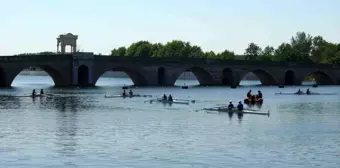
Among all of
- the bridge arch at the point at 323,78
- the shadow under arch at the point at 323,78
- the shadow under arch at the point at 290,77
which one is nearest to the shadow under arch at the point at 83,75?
the shadow under arch at the point at 290,77

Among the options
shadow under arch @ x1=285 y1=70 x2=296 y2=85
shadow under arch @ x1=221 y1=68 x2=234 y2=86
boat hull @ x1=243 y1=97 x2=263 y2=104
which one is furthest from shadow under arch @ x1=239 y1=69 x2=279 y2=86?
boat hull @ x1=243 y1=97 x2=263 y2=104

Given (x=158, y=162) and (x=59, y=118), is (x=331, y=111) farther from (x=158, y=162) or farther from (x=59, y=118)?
(x=158, y=162)

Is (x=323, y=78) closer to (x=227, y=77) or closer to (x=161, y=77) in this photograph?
(x=227, y=77)

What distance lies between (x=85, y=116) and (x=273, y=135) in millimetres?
19699

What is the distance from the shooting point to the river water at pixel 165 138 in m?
34.1

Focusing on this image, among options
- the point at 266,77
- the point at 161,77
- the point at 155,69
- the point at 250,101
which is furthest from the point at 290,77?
the point at 250,101

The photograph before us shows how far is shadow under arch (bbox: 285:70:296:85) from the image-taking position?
154125 mm

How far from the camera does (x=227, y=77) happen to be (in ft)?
483

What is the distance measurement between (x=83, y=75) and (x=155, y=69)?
49.2 ft

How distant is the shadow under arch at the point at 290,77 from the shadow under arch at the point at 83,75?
170ft

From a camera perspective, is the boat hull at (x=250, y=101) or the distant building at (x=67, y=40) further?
the distant building at (x=67, y=40)

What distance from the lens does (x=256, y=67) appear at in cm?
14675

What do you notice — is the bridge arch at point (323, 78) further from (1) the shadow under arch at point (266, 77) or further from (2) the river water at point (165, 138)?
(2) the river water at point (165, 138)

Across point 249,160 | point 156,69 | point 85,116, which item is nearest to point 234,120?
point 85,116
